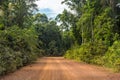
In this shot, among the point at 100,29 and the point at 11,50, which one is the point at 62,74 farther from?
the point at 100,29

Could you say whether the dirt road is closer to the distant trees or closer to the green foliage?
the green foliage

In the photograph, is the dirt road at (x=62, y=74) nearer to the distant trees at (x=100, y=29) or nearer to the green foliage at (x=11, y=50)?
the green foliage at (x=11, y=50)

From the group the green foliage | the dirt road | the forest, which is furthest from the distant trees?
the green foliage

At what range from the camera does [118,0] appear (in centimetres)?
4466

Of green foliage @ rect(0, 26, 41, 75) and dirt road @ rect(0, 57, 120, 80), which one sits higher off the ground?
green foliage @ rect(0, 26, 41, 75)

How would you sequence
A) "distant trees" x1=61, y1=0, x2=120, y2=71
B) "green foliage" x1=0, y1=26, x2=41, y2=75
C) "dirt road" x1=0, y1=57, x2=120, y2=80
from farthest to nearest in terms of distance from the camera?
"distant trees" x1=61, y1=0, x2=120, y2=71, "green foliage" x1=0, y1=26, x2=41, y2=75, "dirt road" x1=0, y1=57, x2=120, y2=80

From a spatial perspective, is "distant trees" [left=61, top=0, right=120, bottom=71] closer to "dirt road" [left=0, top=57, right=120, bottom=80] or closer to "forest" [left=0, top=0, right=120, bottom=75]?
"forest" [left=0, top=0, right=120, bottom=75]

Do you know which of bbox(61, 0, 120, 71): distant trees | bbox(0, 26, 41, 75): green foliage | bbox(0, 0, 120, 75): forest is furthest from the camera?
bbox(61, 0, 120, 71): distant trees

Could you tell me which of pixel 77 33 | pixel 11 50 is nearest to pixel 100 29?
pixel 11 50

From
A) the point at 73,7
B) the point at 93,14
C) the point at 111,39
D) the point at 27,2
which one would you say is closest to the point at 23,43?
the point at 111,39

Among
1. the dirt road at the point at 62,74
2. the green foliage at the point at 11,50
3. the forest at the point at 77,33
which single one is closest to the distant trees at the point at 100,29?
the forest at the point at 77,33

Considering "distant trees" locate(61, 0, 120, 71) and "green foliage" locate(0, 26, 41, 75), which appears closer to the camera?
"green foliage" locate(0, 26, 41, 75)

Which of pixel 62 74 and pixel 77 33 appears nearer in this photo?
pixel 62 74

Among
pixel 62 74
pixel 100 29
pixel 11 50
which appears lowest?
pixel 62 74
